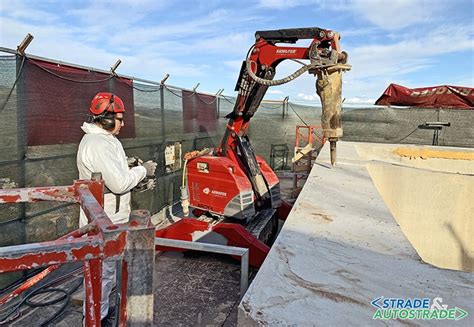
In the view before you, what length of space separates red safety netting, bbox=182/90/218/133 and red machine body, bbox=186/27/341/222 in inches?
118

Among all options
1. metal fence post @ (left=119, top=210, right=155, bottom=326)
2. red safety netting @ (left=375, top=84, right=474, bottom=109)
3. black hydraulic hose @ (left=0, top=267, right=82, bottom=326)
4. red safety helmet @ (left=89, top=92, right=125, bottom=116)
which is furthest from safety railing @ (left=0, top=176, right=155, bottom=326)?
red safety netting @ (left=375, top=84, right=474, bottom=109)

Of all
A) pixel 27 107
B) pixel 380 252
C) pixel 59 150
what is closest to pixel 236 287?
pixel 380 252

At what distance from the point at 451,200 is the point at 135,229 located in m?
5.50

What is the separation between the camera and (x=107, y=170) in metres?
3.01

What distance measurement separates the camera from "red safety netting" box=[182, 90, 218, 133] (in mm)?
8328

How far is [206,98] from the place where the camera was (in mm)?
9719

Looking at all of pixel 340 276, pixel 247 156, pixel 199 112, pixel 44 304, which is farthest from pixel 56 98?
pixel 199 112

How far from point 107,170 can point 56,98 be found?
208cm

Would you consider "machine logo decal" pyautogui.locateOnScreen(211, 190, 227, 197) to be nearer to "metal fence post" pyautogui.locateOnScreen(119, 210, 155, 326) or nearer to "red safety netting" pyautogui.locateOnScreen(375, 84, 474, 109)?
"metal fence post" pyautogui.locateOnScreen(119, 210, 155, 326)

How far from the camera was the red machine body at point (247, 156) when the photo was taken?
4.49 meters

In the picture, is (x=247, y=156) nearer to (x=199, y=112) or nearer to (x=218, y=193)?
(x=218, y=193)

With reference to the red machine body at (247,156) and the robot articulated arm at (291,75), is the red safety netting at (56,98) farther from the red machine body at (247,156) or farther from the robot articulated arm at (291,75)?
the robot articulated arm at (291,75)

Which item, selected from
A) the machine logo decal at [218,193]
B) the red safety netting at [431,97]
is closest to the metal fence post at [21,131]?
the machine logo decal at [218,193]

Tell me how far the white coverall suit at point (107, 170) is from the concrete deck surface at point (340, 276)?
1591 mm
